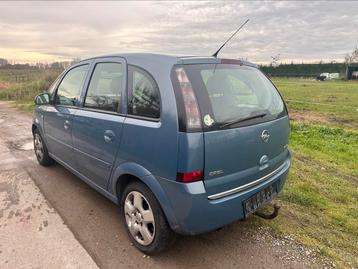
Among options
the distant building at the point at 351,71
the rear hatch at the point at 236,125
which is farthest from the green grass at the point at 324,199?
the distant building at the point at 351,71

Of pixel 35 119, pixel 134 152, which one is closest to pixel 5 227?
pixel 134 152

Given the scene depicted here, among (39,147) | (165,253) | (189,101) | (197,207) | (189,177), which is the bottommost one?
(165,253)

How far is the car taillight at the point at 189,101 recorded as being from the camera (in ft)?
7.38

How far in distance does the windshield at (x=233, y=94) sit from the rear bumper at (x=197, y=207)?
536 mm

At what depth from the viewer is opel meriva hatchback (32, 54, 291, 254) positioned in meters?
2.29

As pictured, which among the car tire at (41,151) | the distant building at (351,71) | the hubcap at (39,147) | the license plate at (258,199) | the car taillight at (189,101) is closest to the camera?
the car taillight at (189,101)

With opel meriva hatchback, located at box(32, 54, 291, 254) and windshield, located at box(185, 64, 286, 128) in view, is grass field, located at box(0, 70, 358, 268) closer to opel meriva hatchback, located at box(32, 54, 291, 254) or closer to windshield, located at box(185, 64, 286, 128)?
opel meriva hatchback, located at box(32, 54, 291, 254)

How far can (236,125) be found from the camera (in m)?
2.46

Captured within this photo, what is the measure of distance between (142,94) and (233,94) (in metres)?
0.81

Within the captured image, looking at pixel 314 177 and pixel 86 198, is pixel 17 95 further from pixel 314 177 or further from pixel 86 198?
pixel 314 177

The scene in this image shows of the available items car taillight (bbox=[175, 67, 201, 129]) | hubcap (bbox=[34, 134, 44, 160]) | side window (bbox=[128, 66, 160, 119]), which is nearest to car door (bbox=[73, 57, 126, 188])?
side window (bbox=[128, 66, 160, 119])

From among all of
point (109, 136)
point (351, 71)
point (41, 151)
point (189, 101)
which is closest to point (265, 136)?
point (189, 101)

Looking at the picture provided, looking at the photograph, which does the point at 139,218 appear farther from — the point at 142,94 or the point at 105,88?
the point at 105,88

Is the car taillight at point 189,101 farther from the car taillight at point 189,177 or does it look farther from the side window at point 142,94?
the car taillight at point 189,177
